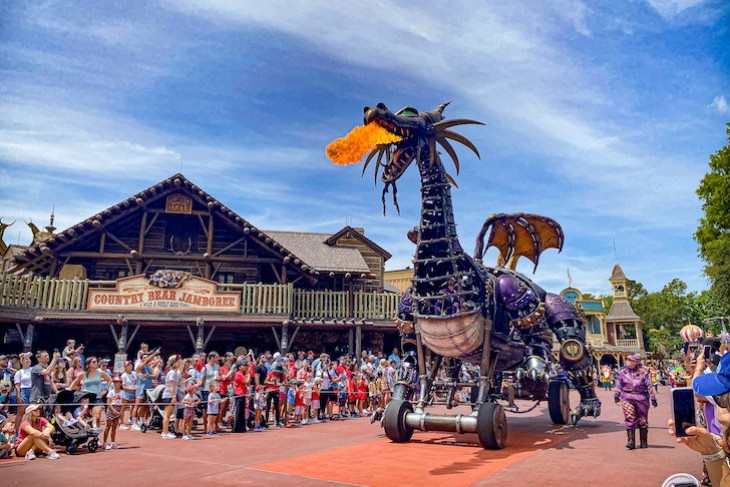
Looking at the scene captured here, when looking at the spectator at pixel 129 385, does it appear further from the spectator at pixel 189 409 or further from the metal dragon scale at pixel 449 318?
the metal dragon scale at pixel 449 318

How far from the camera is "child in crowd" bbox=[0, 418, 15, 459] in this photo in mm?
7449

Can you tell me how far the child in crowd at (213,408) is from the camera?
33.3ft

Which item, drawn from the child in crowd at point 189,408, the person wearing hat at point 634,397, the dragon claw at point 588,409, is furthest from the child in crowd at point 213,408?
the person wearing hat at point 634,397

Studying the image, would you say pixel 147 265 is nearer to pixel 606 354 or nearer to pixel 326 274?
pixel 326 274

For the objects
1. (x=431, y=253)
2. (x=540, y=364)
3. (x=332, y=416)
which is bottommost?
(x=332, y=416)

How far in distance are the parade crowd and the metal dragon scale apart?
147 inches

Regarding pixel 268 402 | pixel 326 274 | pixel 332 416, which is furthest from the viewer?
pixel 326 274

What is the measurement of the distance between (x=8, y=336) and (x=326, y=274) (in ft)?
39.0

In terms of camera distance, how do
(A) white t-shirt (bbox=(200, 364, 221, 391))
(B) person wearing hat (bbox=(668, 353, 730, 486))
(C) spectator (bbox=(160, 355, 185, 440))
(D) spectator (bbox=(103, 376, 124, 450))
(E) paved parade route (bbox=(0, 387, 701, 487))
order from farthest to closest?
(A) white t-shirt (bbox=(200, 364, 221, 391)) < (C) spectator (bbox=(160, 355, 185, 440)) < (D) spectator (bbox=(103, 376, 124, 450)) < (E) paved parade route (bbox=(0, 387, 701, 487)) < (B) person wearing hat (bbox=(668, 353, 730, 486))

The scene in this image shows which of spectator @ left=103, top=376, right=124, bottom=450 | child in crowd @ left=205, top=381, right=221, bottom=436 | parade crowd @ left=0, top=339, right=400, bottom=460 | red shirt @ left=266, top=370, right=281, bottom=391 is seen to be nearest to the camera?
parade crowd @ left=0, top=339, right=400, bottom=460

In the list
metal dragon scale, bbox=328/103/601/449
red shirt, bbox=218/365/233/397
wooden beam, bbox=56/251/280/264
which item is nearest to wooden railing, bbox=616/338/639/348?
wooden beam, bbox=56/251/280/264

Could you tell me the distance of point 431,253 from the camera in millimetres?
8172

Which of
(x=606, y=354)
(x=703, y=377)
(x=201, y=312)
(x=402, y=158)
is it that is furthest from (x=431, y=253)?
(x=606, y=354)

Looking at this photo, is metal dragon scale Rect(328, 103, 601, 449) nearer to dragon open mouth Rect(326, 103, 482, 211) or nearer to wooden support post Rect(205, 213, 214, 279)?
dragon open mouth Rect(326, 103, 482, 211)
